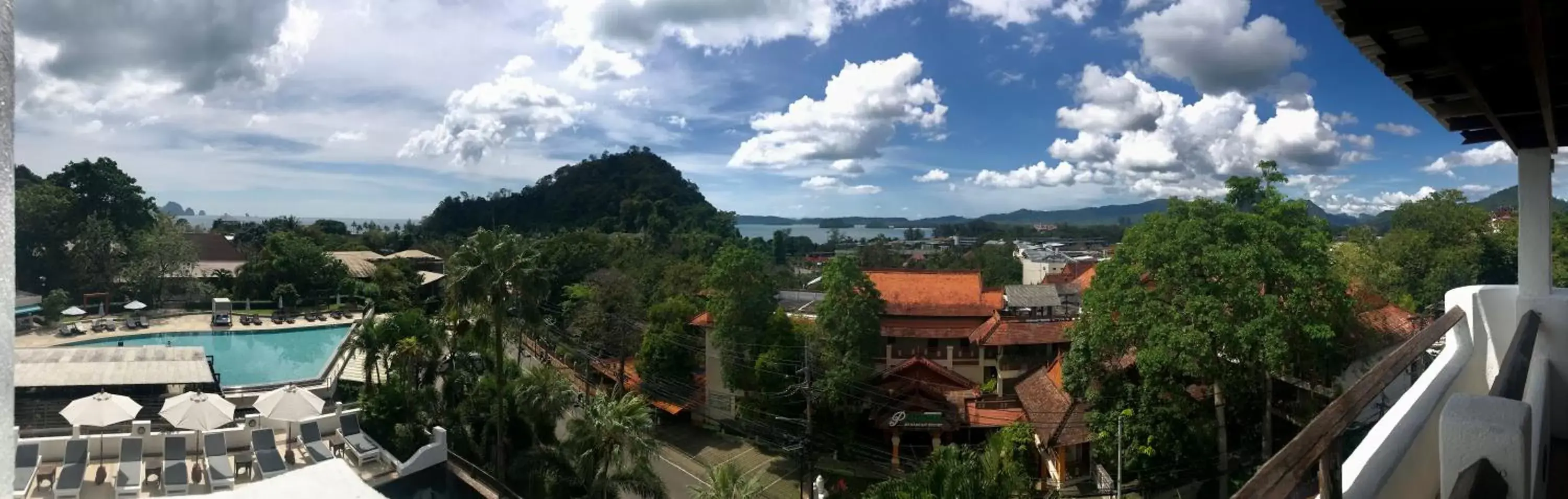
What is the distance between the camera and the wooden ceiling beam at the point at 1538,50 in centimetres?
139

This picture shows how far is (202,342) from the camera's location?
22.2 meters

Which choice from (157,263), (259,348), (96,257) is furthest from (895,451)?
(96,257)

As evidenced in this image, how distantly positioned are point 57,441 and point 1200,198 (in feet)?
50.3

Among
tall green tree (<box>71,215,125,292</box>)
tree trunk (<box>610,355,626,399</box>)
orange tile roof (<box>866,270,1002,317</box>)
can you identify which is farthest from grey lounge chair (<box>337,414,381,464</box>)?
tall green tree (<box>71,215,125,292</box>)

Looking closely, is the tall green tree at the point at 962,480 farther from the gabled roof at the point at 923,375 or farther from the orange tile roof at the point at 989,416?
the gabled roof at the point at 923,375

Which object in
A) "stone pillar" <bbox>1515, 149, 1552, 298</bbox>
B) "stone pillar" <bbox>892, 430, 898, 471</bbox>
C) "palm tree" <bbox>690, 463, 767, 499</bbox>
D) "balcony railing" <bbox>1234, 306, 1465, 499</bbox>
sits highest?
"stone pillar" <bbox>1515, 149, 1552, 298</bbox>

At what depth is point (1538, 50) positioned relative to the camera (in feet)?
5.16

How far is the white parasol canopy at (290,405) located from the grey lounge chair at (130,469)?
1435 millimetres

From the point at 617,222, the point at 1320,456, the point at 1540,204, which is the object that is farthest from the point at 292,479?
the point at 617,222

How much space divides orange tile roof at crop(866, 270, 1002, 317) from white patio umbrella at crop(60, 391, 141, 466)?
542 inches

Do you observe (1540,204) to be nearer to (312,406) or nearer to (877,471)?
(877,471)

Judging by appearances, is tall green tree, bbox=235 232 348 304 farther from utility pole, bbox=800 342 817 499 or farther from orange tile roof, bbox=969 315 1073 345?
orange tile roof, bbox=969 315 1073 345

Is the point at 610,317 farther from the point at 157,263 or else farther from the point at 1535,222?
the point at 157,263

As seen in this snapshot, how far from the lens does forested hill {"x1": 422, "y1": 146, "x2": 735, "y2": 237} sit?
53.4 metres
